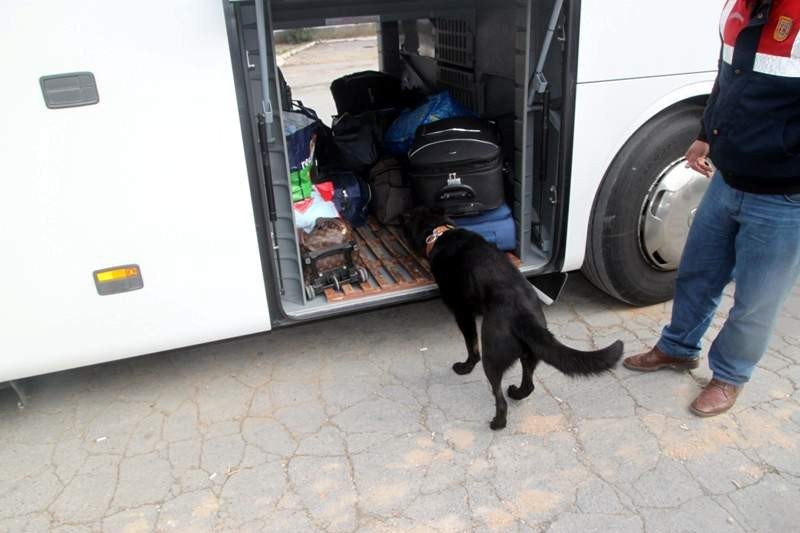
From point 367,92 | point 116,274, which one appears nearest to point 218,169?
point 116,274

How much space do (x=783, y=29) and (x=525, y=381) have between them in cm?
156

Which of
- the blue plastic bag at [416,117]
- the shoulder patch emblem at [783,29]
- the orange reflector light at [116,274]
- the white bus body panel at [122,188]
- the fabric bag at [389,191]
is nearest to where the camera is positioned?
the shoulder patch emblem at [783,29]

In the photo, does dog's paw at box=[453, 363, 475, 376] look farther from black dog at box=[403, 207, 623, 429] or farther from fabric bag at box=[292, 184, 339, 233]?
fabric bag at box=[292, 184, 339, 233]

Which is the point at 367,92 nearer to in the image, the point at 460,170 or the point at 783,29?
the point at 460,170

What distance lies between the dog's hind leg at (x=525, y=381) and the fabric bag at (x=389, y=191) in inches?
55.3

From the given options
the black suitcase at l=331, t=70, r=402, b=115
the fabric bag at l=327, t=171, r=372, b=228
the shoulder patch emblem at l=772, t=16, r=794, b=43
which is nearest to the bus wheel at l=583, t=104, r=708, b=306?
the shoulder patch emblem at l=772, t=16, r=794, b=43

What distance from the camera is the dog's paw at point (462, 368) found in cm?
284

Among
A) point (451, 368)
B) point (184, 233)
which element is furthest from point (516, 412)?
point (184, 233)

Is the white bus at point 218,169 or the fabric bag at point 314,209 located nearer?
the white bus at point 218,169

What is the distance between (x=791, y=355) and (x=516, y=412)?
1.41 metres

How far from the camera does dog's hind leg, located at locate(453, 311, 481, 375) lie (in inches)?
107

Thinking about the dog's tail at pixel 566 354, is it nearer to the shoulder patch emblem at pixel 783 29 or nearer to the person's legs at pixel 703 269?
the person's legs at pixel 703 269

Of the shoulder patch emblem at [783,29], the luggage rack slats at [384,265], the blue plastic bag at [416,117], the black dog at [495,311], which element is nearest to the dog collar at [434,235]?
the black dog at [495,311]

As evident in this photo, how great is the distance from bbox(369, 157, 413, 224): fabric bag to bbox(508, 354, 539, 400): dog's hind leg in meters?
1.40
